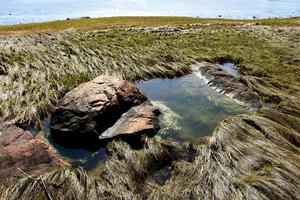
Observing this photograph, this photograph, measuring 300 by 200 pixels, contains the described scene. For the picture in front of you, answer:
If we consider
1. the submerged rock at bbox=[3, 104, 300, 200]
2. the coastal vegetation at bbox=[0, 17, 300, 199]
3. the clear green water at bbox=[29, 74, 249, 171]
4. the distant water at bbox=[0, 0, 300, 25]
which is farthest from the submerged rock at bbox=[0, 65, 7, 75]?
the distant water at bbox=[0, 0, 300, 25]

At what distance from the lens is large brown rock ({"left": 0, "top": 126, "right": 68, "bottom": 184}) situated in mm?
8609

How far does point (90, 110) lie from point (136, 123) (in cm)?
162

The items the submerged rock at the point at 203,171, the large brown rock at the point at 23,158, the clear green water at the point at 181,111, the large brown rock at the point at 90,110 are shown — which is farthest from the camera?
the large brown rock at the point at 90,110

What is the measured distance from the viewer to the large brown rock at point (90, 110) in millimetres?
10961

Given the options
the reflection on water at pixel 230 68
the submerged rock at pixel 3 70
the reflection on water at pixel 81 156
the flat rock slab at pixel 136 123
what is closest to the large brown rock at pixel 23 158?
the reflection on water at pixel 81 156

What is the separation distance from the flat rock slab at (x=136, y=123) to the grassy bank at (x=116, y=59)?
2991 mm

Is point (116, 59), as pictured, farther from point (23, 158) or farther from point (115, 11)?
point (115, 11)

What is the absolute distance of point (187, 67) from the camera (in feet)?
59.2

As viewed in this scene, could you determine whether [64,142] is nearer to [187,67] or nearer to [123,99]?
[123,99]

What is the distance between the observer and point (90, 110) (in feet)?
37.2

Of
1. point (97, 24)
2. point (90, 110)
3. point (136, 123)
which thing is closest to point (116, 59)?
point (90, 110)

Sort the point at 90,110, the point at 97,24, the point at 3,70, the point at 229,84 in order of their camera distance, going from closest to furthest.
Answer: the point at 90,110 → the point at 229,84 → the point at 3,70 → the point at 97,24

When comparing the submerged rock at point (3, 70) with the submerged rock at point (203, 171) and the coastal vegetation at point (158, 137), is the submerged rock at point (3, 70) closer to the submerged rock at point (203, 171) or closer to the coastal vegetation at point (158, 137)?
the coastal vegetation at point (158, 137)

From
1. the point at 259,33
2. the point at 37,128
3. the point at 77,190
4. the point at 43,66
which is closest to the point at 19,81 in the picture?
the point at 43,66
